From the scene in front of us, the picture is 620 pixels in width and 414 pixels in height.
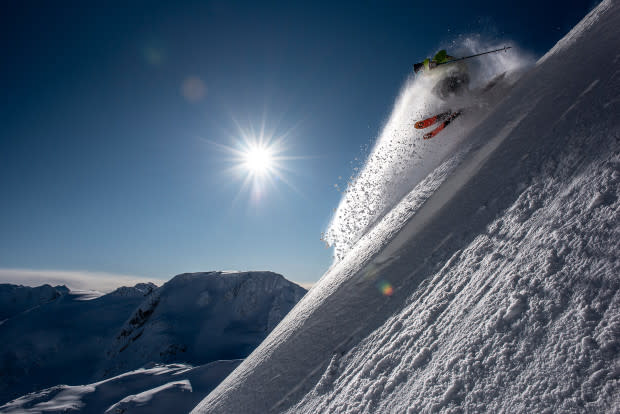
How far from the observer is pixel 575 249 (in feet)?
5.28

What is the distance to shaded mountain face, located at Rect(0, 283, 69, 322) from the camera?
92.1 meters

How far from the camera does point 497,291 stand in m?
1.82

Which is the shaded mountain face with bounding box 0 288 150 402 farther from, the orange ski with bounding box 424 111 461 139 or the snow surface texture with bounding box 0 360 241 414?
the orange ski with bounding box 424 111 461 139

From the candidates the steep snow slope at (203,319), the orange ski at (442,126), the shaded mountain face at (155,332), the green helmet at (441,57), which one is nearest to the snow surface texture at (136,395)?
the orange ski at (442,126)

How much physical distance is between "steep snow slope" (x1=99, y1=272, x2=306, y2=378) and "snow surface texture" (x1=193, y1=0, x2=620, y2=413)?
32.3 meters

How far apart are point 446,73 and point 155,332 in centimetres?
4116

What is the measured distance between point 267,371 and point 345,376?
1.51m

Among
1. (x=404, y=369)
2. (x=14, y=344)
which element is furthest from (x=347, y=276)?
(x=14, y=344)

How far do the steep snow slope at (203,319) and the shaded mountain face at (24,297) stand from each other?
86767mm

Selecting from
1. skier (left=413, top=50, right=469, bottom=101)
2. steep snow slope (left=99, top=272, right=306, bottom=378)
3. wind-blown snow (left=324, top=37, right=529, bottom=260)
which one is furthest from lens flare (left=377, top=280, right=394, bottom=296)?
steep snow slope (left=99, top=272, right=306, bottom=378)

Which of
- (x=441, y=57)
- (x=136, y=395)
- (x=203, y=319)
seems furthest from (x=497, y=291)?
(x=203, y=319)

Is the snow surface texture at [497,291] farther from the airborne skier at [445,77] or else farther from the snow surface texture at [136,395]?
the snow surface texture at [136,395]

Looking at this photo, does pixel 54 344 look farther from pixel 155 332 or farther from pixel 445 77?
pixel 445 77

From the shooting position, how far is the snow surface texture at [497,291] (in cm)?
131
